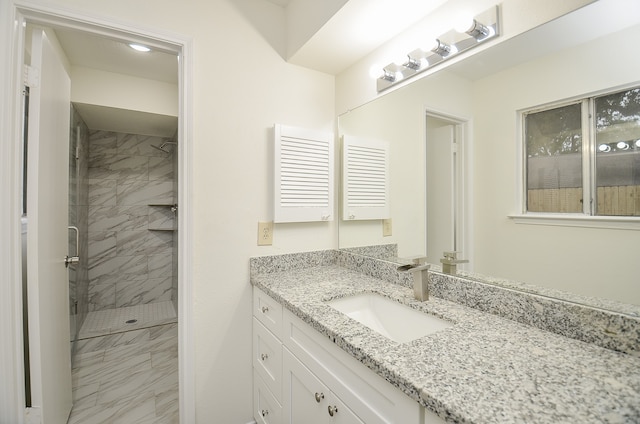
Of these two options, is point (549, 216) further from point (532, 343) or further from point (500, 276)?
point (532, 343)

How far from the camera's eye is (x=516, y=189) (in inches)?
39.3

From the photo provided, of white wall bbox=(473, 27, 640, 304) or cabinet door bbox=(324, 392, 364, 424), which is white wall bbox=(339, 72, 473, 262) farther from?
cabinet door bbox=(324, 392, 364, 424)

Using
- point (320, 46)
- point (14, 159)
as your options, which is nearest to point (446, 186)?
point (320, 46)

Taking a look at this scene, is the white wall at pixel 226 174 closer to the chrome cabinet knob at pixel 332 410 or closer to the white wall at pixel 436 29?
the white wall at pixel 436 29

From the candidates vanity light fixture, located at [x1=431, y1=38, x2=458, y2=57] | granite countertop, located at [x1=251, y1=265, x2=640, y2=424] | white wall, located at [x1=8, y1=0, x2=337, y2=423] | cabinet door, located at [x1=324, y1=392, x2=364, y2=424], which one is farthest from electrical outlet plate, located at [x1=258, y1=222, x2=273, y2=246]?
vanity light fixture, located at [x1=431, y1=38, x2=458, y2=57]

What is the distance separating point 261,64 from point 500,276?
1.57m

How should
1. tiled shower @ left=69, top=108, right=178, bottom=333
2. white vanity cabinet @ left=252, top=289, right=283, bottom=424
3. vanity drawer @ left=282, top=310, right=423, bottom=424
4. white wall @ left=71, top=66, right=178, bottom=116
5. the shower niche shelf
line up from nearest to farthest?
vanity drawer @ left=282, top=310, right=423, bottom=424 < white vanity cabinet @ left=252, top=289, right=283, bottom=424 < white wall @ left=71, top=66, right=178, bottom=116 < tiled shower @ left=69, top=108, right=178, bottom=333 < the shower niche shelf

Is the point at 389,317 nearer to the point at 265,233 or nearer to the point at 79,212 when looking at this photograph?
the point at 265,233

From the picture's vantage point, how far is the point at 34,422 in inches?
48.4

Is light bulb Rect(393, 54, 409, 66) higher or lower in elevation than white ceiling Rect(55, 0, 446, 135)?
lower

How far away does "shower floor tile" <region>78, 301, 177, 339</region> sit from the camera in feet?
9.00

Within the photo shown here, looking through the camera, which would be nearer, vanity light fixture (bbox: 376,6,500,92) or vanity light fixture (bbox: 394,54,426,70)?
vanity light fixture (bbox: 376,6,500,92)

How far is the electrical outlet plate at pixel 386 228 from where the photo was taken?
5.10 ft

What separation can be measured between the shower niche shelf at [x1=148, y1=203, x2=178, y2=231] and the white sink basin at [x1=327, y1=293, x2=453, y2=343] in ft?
9.84
